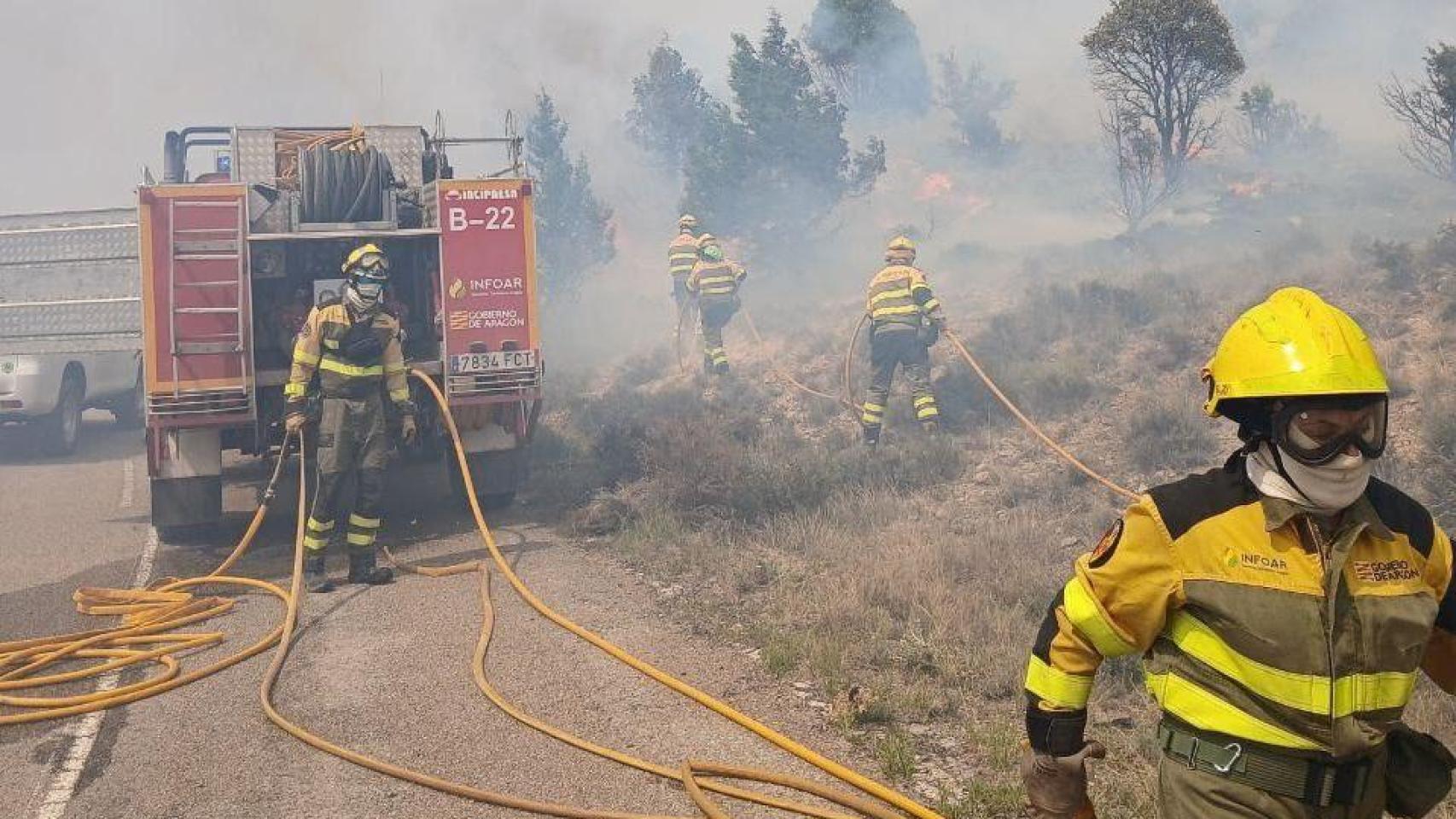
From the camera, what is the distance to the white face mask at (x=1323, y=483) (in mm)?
2176

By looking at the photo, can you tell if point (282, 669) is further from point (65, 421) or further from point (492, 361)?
point (65, 421)

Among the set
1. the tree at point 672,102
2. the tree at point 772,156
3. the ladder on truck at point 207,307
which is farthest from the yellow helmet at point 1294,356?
the tree at point 672,102

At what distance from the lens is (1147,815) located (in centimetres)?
371

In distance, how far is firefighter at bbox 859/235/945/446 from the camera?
1119 cm

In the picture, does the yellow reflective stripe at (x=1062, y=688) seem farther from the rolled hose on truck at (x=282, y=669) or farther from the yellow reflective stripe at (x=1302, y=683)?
the rolled hose on truck at (x=282, y=669)

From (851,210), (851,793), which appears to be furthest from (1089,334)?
(851,210)

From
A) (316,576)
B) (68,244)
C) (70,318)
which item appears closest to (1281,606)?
(316,576)

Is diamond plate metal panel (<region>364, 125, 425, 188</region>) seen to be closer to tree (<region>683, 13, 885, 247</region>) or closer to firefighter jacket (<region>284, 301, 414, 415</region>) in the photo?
firefighter jacket (<region>284, 301, 414, 415</region>)

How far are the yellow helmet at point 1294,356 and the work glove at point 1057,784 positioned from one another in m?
0.77

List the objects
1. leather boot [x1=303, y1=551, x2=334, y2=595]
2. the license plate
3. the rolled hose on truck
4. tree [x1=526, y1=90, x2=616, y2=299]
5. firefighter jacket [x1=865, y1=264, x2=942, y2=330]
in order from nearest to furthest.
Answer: the rolled hose on truck, leather boot [x1=303, y1=551, x2=334, y2=595], the license plate, firefighter jacket [x1=865, y1=264, x2=942, y2=330], tree [x1=526, y1=90, x2=616, y2=299]

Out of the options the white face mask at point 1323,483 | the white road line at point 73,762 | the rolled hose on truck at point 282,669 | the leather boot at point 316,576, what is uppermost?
the white face mask at point 1323,483

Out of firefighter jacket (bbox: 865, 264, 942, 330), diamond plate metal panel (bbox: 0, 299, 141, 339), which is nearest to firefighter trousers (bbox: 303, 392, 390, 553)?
firefighter jacket (bbox: 865, 264, 942, 330)

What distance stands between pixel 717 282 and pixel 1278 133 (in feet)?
98.0

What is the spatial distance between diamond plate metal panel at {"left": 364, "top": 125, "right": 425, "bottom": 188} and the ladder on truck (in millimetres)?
1997
